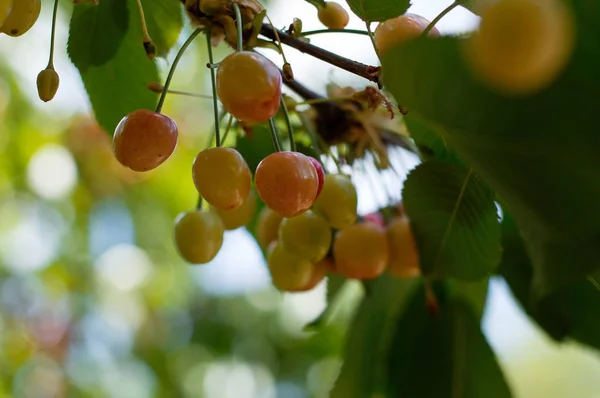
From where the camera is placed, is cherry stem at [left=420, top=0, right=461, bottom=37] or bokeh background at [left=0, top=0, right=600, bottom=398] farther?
bokeh background at [left=0, top=0, right=600, bottom=398]

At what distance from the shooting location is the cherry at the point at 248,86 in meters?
0.49

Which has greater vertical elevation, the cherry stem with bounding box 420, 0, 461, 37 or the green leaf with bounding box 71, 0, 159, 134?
the cherry stem with bounding box 420, 0, 461, 37

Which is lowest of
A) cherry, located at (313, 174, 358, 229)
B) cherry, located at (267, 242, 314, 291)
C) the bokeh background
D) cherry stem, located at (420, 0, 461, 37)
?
the bokeh background

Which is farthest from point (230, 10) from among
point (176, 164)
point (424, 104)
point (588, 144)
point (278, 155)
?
point (176, 164)

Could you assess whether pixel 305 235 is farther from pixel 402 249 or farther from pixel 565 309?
pixel 565 309

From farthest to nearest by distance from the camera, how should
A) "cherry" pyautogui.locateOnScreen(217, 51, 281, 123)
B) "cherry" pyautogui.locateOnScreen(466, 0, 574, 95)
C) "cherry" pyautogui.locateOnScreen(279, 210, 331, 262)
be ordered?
"cherry" pyautogui.locateOnScreen(279, 210, 331, 262), "cherry" pyautogui.locateOnScreen(217, 51, 281, 123), "cherry" pyautogui.locateOnScreen(466, 0, 574, 95)

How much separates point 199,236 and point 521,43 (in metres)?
0.50

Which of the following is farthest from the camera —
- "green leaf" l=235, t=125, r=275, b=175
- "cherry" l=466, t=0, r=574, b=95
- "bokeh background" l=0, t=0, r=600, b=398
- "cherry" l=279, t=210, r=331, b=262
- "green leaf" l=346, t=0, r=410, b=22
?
"bokeh background" l=0, t=0, r=600, b=398

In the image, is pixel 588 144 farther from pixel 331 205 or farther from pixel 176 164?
pixel 176 164

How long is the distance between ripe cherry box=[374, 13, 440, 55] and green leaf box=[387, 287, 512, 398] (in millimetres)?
574

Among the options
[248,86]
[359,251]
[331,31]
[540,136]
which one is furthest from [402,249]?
[540,136]

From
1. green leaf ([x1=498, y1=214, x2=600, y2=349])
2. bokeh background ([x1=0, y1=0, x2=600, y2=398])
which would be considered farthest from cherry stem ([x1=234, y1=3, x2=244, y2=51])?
bokeh background ([x1=0, y1=0, x2=600, y2=398])

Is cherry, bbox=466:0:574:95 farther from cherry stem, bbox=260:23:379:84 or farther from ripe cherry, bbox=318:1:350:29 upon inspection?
ripe cherry, bbox=318:1:350:29

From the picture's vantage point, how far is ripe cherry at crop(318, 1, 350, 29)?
0.67 m
